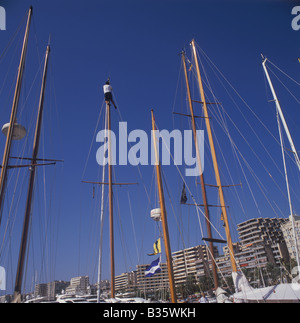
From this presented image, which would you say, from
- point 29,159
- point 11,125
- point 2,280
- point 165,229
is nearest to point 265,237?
point 165,229

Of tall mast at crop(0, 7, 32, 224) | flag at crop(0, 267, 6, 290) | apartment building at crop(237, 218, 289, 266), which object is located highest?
apartment building at crop(237, 218, 289, 266)

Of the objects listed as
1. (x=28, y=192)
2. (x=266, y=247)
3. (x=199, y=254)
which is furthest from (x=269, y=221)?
(x=28, y=192)

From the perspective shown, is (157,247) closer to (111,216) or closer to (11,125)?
(111,216)

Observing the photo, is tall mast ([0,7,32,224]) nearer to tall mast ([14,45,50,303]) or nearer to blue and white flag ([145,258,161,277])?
tall mast ([14,45,50,303])

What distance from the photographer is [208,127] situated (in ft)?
57.6

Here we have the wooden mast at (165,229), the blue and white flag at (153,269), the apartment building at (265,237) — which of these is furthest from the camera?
the apartment building at (265,237)

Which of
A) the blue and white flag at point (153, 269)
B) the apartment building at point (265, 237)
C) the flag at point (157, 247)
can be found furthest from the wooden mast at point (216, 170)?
the apartment building at point (265, 237)

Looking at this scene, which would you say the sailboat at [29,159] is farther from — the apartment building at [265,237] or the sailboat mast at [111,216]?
the apartment building at [265,237]

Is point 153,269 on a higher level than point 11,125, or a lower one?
lower

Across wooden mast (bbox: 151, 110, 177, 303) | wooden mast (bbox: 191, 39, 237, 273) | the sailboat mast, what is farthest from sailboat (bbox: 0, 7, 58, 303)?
wooden mast (bbox: 191, 39, 237, 273)

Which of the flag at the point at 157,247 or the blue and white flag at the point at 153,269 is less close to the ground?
the flag at the point at 157,247

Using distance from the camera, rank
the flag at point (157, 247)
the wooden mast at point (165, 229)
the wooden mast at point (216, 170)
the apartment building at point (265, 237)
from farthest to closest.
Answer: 1. the apartment building at point (265, 237)
2. the flag at point (157, 247)
3. the wooden mast at point (216, 170)
4. the wooden mast at point (165, 229)

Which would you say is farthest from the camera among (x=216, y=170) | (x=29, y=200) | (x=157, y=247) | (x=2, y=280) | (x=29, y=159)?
(x=157, y=247)
